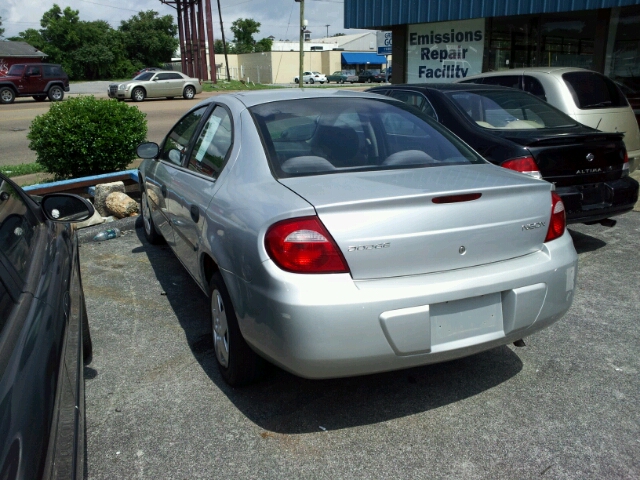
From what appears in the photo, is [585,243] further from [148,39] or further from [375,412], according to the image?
[148,39]

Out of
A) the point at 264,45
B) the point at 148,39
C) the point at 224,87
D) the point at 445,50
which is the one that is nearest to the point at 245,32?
the point at 264,45

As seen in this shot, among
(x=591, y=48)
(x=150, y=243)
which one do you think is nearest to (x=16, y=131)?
(x=150, y=243)

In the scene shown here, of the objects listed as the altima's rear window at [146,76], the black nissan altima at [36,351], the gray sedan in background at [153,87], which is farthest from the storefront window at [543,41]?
the altima's rear window at [146,76]

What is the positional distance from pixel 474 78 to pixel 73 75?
6654 cm

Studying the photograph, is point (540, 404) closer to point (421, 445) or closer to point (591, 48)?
point (421, 445)

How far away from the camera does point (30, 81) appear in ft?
92.5

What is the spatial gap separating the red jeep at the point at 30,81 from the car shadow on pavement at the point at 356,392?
28.6 metres

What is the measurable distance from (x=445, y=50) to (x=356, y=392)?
12.5m

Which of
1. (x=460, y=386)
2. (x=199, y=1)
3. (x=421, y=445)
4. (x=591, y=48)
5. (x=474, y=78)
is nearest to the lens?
(x=421, y=445)

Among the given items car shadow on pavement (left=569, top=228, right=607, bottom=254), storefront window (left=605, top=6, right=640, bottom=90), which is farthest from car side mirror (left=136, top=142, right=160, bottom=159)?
storefront window (left=605, top=6, right=640, bottom=90)

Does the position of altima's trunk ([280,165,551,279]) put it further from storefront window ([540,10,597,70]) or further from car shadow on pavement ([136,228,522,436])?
storefront window ([540,10,597,70])

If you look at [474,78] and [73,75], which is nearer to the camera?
[474,78]

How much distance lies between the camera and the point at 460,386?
11.1ft

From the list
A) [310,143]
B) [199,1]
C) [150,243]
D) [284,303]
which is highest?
[199,1]
